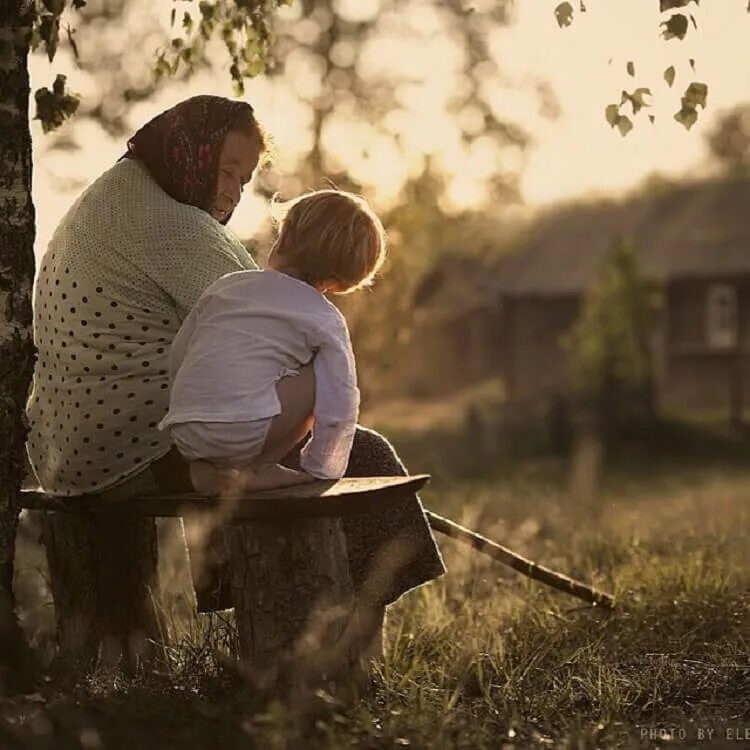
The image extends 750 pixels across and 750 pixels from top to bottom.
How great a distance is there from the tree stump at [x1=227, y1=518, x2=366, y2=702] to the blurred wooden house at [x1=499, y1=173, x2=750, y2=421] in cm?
2342

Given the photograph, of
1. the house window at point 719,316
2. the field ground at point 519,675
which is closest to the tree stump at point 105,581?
the field ground at point 519,675

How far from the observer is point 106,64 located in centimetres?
1118

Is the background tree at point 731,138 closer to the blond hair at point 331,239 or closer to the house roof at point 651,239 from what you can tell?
the house roof at point 651,239

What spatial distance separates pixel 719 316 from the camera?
99.6 ft

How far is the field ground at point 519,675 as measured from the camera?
3.39 meters

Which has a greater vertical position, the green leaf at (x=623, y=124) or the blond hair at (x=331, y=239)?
the green leaf at (x=623, y=124)

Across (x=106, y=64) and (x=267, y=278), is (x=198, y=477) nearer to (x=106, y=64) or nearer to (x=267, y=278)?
(x=267, y=278)

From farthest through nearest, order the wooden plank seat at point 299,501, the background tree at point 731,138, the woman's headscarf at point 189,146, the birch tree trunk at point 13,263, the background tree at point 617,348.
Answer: the background tree at point 731,138
the background tree at point 617,348
the woman's headscarf at point 189,146
the birch tree trunk at point 13,263
the wooden plank seat at point 299,501

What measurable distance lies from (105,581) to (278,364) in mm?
1310

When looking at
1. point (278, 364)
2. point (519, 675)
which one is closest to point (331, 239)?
point (278, 364)

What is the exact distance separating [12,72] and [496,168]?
28.5 ft

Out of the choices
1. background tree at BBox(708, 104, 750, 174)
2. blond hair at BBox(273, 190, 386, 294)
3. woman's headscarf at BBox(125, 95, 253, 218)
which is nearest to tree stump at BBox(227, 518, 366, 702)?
blond hair at BBox(273, 190, 386, 294)

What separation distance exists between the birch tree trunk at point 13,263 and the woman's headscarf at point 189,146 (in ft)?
1.40

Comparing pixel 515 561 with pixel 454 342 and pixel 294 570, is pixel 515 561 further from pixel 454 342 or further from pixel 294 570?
pixel 454 342
